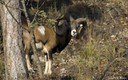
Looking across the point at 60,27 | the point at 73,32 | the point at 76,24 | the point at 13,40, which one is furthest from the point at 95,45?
the point at 13,40

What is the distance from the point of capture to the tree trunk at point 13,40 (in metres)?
7.41

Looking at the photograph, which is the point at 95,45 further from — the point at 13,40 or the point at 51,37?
the point at 13,40

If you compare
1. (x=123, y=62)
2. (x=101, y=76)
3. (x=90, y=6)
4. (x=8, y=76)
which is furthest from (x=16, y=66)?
(x=90, y=6)

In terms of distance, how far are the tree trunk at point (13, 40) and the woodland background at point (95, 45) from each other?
81 centimetres

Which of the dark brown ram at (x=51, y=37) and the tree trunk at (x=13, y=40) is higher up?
the tree trunk at (x=13, y=40)

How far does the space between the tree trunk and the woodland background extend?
809 mm

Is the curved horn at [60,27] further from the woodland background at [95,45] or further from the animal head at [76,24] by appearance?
the woodland background at [95,45]

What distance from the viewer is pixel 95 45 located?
12773 mm

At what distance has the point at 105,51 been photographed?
12.2 metres

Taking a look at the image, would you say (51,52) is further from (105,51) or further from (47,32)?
(105,51)

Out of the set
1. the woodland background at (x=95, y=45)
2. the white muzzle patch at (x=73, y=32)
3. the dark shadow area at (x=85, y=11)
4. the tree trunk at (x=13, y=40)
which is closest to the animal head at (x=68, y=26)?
the white muzzle patch at (x=73, y=32)

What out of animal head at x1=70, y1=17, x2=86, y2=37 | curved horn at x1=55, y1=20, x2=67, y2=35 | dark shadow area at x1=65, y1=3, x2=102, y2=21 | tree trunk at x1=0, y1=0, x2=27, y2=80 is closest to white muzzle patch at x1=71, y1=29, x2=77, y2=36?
animal head at x1=70, y1=17, x2=86, y2=37

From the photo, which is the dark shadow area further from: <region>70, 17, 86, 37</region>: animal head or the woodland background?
<region>70, 17, 86, 37</region>: animal head

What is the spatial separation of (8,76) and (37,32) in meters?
4.76
